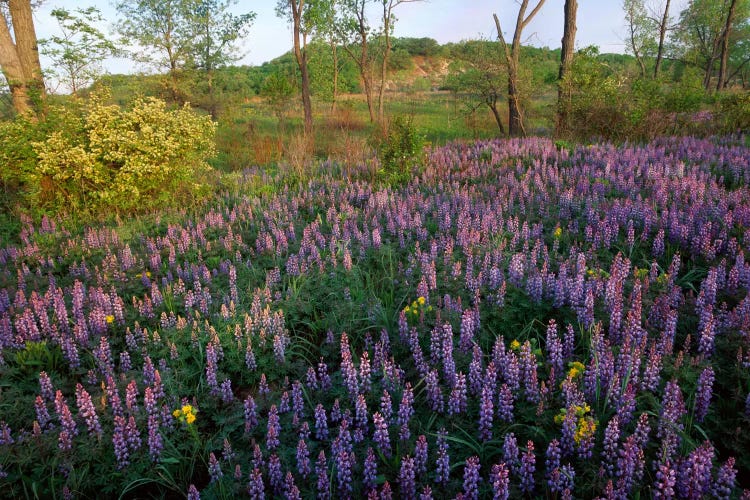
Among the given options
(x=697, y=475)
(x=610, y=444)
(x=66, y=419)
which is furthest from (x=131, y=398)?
(x=697, y=475)

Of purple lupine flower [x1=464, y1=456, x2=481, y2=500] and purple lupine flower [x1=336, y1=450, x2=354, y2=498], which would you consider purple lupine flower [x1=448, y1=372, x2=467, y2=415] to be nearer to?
purple lupine flower [x1=464, y1=456, x2=481, y2=500]

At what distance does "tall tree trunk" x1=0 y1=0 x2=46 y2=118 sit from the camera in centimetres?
1081

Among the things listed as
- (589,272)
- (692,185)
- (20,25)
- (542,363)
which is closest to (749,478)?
(542,363)

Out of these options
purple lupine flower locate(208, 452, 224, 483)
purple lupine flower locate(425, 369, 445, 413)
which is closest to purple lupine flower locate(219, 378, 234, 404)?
purple lupine flower locate(208, 452, 224, 483)

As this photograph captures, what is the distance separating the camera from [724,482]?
2.16 metres

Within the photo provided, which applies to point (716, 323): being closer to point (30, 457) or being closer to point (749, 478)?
point (749, 478)

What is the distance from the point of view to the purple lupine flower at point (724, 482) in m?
2.12

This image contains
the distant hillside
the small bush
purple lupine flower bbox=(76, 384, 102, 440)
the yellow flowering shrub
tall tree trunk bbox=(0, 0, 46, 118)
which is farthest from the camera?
the distant hillside

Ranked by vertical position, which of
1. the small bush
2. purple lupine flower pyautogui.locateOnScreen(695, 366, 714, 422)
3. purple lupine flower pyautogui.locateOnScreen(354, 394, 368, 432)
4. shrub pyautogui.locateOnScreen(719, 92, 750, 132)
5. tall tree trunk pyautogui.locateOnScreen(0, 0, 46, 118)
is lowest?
purple lupine flower pyautogui.locateOnScreen(354, 394, 368, 432)

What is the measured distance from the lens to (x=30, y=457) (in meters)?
2.71

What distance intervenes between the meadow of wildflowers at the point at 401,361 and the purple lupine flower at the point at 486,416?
1cm

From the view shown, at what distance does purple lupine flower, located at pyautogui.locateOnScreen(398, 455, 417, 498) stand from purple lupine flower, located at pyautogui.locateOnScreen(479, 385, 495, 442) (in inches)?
22.1

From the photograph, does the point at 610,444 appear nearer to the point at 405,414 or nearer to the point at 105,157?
the point at 405,414

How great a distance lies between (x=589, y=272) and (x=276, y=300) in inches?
116
